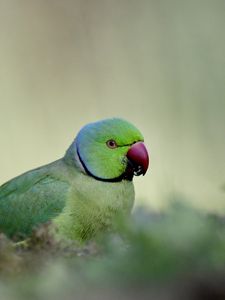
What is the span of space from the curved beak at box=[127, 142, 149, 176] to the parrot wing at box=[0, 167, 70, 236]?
0.19 metres

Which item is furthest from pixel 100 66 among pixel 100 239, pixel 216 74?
pixel 100 239

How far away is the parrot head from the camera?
1.91 meters

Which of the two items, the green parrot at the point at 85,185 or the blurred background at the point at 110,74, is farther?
the blurred background at the point at 110,74

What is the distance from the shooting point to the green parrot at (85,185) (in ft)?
5.66

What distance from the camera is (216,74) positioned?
205 cm

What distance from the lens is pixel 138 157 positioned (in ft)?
6.24

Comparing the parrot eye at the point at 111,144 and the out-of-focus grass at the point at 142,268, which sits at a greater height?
the out-of-focus grass at the point at 142,268

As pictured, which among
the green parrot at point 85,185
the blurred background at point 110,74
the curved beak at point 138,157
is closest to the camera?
the green parrot at point 85,185

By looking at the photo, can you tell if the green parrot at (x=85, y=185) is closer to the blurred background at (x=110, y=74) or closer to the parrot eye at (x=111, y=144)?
the parrot eye at (x=111, y=144)

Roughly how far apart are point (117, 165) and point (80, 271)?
1570 millimetres

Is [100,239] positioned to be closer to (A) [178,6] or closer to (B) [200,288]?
(B) [200,288]

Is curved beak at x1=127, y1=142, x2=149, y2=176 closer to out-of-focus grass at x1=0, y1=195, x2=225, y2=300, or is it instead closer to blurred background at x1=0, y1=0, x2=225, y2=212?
blurred background at x1=0, y1=0, x2=225, y2=212

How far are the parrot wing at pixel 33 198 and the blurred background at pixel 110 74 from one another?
0.38m

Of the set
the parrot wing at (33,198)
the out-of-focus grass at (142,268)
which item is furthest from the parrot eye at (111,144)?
the out-of-focus grass at (142,268)
